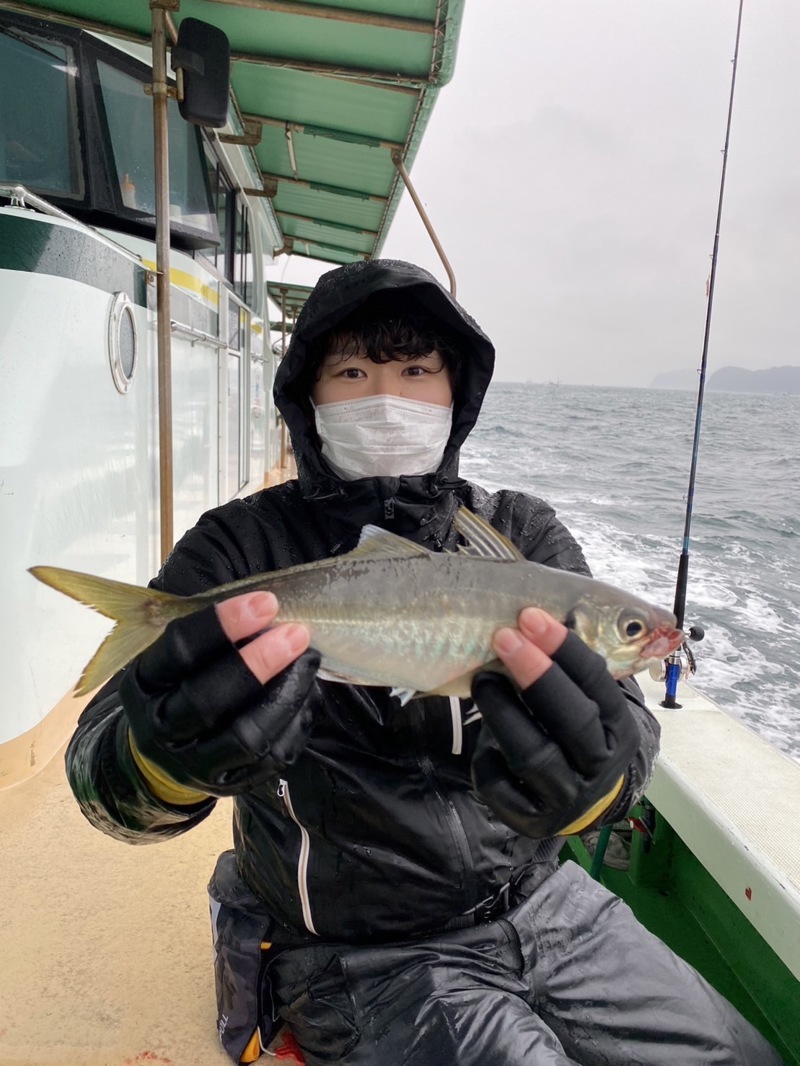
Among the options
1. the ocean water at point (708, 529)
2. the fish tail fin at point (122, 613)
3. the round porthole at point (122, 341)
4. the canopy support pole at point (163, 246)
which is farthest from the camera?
the ocean water at point (708, 529)

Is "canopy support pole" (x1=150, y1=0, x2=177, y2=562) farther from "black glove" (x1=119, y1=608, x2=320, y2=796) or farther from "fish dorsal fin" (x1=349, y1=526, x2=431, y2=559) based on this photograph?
"black glove" (x1=119, y1=608, x2=320, y2=796)

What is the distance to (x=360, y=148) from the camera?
692 cm

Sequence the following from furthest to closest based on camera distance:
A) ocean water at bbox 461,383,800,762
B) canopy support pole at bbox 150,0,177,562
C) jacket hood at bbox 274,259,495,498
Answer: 1. ocean water at bbox 461,383,800,762
2. canopy support pole at bbox 150,0,177,562
3. jacket hood at bbox 274,259,495,498

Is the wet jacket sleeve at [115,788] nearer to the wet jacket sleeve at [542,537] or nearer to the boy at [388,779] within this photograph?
the boy at [388,779]

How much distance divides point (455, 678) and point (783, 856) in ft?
4.93

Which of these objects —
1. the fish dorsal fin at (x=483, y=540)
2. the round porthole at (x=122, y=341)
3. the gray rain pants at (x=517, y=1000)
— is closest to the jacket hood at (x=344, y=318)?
the fish dorsal fin at (x=483, y=540)

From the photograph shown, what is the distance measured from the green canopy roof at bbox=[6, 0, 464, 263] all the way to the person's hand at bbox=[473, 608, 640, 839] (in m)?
3.56

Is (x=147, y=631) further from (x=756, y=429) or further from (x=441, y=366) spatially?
(x=756, y=429)

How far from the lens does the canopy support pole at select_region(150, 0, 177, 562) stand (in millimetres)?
3826

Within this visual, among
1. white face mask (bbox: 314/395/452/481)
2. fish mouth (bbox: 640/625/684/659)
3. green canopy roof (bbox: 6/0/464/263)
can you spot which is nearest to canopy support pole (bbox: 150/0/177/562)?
green canopy roof (bbox: 6/0/464/263)

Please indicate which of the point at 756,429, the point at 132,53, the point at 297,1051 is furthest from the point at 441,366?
the point at 756,429

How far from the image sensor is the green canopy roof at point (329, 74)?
3955mm

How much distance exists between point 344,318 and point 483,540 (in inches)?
38.9

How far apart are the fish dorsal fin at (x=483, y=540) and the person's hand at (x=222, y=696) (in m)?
0.60
